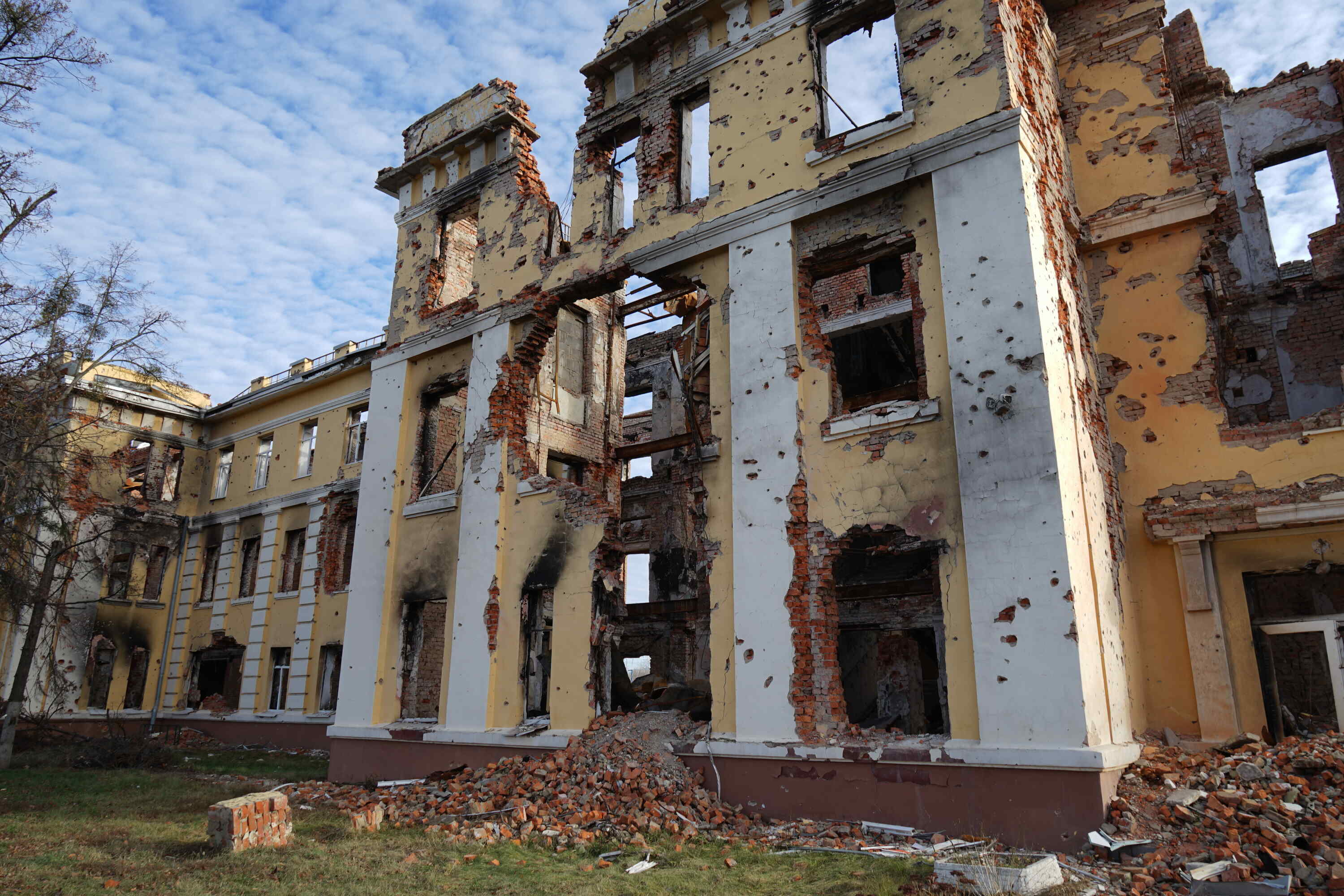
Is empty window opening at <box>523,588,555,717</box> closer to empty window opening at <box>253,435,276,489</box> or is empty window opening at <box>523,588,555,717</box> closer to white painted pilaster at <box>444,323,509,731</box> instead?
white painted pilaster at <box>444,323,509,731</box>

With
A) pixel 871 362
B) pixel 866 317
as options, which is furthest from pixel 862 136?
pixel 871 362

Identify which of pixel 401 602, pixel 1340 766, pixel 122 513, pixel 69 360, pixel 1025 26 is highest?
pixel 1025 26

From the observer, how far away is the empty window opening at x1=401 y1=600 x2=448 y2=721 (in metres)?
13.4

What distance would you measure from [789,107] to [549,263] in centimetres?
428

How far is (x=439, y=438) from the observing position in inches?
739

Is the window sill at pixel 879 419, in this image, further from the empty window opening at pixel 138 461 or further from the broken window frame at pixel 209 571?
the empty window opening at pixel 138 461

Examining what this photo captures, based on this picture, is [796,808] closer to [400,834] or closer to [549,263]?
[400,834]

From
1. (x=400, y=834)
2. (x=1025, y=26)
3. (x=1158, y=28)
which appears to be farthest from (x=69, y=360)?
(x=1158, y=28)

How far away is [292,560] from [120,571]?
573cm

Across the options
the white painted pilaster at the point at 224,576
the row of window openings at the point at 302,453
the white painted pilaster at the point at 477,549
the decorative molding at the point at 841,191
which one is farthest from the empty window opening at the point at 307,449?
the decorative molding at the point at 841,191

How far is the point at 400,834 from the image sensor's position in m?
8.89

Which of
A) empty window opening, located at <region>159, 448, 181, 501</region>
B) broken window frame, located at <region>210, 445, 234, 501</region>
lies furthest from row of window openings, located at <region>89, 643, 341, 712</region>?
broken window frame, located at <region>210, 445, 234, 501</region>

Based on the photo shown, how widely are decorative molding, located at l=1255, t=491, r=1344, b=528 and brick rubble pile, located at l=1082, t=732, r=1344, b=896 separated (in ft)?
7.60

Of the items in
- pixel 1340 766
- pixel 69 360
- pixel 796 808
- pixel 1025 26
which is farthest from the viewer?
pixel 69 360
